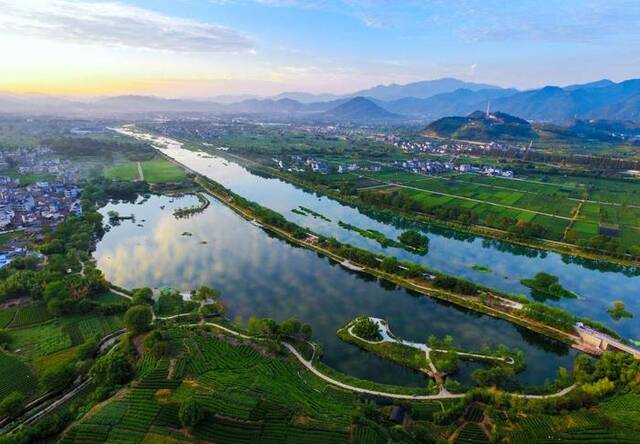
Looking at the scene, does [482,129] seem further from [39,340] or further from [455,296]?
[39,340]

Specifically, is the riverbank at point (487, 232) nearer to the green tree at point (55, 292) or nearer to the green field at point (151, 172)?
the green field at point (151, 172)

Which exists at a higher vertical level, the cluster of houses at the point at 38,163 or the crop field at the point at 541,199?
the crop field at the point at 541,199

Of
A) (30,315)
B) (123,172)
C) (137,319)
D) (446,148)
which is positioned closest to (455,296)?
(137,319)

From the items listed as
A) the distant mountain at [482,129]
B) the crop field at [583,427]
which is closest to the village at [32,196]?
the crop field at [583,427]

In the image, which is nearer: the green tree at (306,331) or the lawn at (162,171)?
the green tree at (306,331)

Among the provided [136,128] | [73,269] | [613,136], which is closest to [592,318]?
[73,269]

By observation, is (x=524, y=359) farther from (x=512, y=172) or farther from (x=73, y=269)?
(x=512, y=172)
